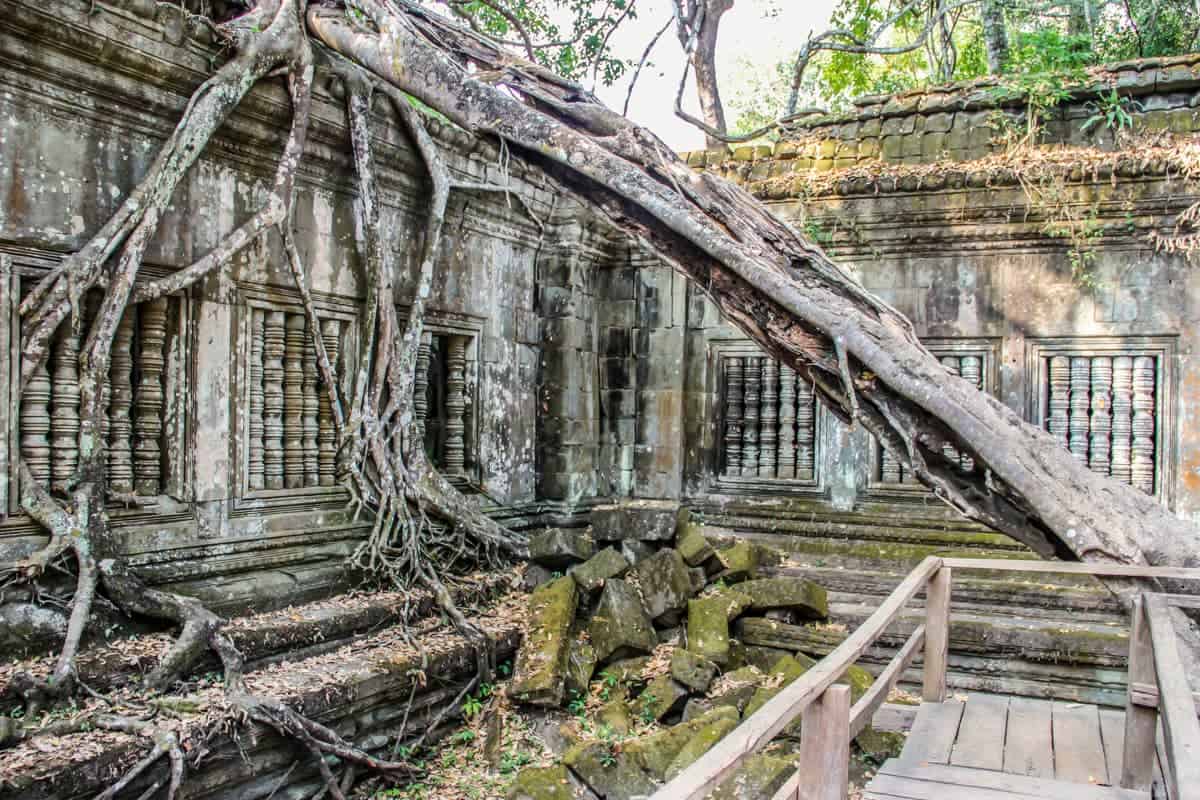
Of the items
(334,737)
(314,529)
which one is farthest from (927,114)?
(334,737)

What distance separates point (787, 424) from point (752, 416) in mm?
285

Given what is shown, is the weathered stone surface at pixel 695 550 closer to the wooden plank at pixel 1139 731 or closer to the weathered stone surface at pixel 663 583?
the weathered stone surface at pixel 663 583

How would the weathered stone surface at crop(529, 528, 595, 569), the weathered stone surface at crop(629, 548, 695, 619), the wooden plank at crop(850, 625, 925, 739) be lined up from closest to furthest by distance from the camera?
the wooden plank at crop(850, 625, 925, 739) < the weathered stone surface at crop(629, 548, 695, 619) < the weathered stone surface at crop(529, 528, 595, 569)

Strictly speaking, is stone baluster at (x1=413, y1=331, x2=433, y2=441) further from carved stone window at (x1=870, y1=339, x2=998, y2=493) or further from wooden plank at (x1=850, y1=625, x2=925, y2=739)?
wooden plank at (x1=850, y1=625, x2=925, y2=739)

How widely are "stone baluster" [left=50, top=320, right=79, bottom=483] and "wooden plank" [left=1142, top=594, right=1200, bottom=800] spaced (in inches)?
163

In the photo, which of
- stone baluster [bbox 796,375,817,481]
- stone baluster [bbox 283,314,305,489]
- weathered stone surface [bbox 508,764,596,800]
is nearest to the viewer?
weathered stone surface [bbox 508,764,596,800]

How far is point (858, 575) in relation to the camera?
5863mm

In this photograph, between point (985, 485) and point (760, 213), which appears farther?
point (760, 213)

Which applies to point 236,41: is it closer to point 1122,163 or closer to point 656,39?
point 656,39

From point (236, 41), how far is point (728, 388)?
13.9ft

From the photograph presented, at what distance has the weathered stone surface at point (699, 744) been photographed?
153 inches

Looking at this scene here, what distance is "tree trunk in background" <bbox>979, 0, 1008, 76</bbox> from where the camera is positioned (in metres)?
10.4

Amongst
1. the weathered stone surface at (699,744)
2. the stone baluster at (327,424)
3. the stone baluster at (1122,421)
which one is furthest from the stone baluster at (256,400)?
the stone baluster at (1122,421)

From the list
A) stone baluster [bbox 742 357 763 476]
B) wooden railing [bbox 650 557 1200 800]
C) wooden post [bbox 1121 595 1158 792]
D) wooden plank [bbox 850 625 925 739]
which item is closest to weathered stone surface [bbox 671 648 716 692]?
wooden railing [bbox 650 557 1200 800]
